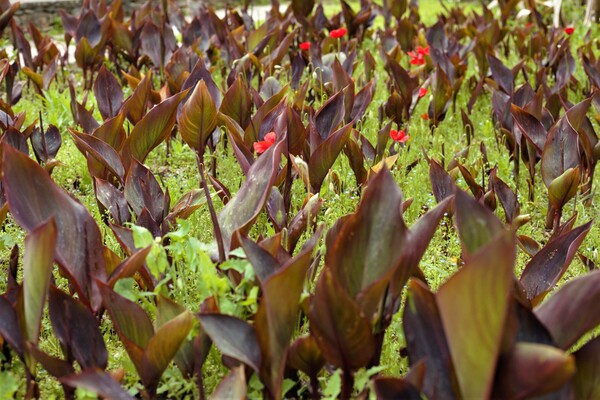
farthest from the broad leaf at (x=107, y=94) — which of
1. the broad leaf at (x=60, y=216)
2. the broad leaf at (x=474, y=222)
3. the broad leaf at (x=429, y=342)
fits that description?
the broad leaf at (x=474, y=222)

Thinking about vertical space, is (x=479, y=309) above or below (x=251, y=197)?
below

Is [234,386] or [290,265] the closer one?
[290,265]

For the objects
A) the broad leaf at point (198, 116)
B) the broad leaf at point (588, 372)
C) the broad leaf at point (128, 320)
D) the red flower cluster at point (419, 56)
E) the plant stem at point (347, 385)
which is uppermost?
the red flower cluster at point (419, 56)

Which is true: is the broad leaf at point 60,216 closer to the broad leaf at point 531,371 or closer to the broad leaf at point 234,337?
the broad leaf at point 234,337

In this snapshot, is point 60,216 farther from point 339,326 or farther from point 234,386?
point 339,326

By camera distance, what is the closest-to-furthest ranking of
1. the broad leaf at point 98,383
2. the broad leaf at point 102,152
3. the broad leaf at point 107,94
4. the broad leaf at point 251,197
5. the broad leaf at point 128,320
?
the broad leaf at point 98,383 → the broad leaf at point 128,320 → the broad leaf at point 251,197 → the broad leaf at point 102,152 → the broad leaf at point 107,94

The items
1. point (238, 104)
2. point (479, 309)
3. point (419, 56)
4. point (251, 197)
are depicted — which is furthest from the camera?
point (419, 56)

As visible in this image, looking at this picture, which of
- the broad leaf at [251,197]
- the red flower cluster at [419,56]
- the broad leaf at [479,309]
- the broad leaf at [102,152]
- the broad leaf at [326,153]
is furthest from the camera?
the red flower cluster at [419,56]

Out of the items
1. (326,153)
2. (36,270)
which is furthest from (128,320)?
(326,153)

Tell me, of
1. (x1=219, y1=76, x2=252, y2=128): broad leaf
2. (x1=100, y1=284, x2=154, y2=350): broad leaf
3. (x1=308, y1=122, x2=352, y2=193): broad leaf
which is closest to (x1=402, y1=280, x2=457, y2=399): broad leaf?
(x1=100, y1=284, x2=154, y2=350): broad leaf

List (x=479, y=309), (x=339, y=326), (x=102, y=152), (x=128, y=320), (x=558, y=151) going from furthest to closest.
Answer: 1. (x=558, y=151)
2. (x=102, y=152)
3. (x=128, y=320)
4. (x=339, y=326)
5. (x=479, y=309)

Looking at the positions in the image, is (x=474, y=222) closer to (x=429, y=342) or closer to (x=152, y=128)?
(x=429, y=342)

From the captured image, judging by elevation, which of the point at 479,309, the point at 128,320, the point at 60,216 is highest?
the point at 60,216

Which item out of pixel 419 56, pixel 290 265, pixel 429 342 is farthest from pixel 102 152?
pixel 419 56
